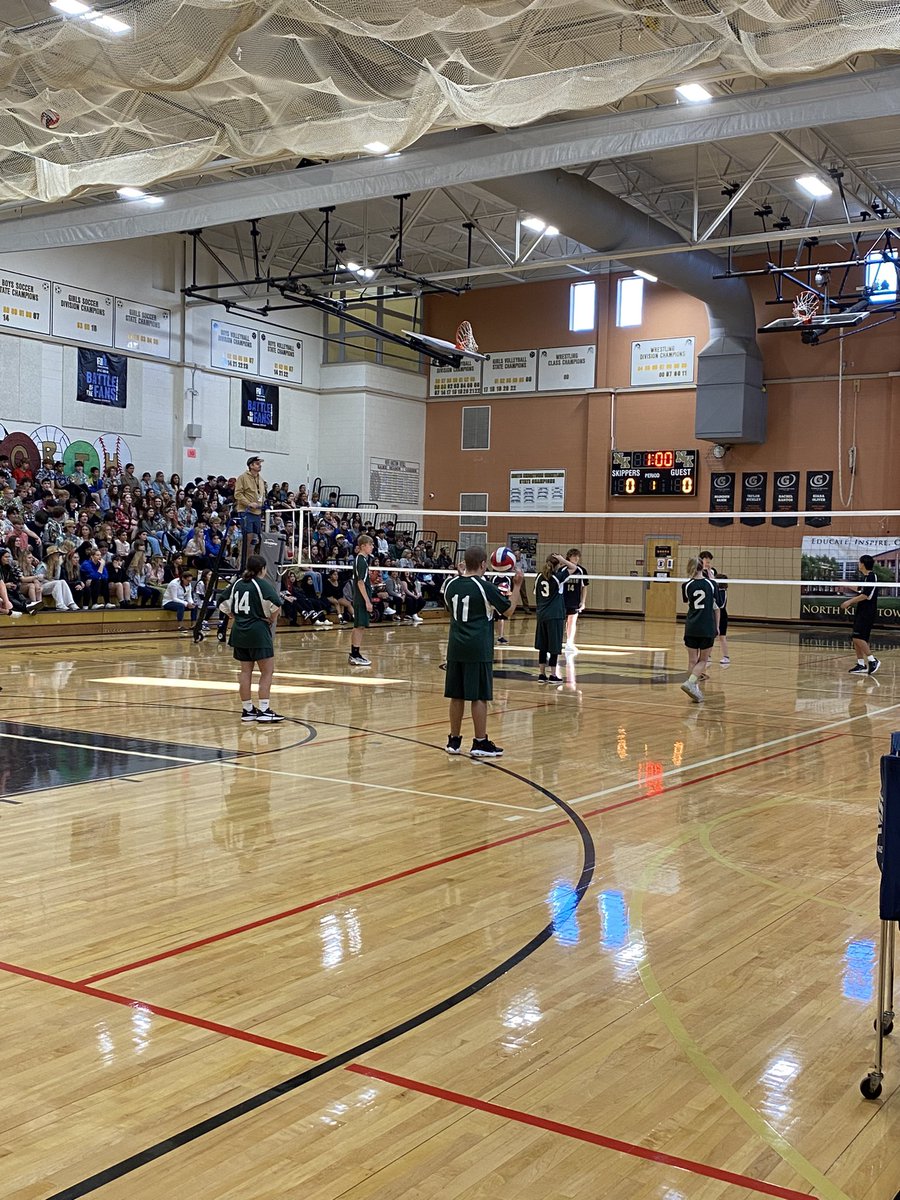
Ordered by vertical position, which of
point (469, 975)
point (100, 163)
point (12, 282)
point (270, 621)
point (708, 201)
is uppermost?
point (708, 201)

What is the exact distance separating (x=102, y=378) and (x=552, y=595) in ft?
49.2

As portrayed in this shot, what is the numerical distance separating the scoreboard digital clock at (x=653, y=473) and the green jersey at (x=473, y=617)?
2198cm

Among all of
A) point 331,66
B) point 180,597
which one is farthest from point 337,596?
point 331,66

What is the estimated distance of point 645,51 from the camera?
7680 millimetres

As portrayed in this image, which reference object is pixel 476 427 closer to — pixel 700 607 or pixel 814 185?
pixel 814 185

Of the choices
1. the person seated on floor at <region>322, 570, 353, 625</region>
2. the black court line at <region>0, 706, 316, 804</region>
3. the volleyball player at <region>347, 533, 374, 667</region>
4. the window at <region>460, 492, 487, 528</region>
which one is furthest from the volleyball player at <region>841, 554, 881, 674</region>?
the window at <region>460, 492, 487, 528</region>

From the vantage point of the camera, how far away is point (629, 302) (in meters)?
30.4

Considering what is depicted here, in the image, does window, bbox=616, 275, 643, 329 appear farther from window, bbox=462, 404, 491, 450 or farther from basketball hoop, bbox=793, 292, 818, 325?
basketball hoop, bbox=793, 292, 818, 325

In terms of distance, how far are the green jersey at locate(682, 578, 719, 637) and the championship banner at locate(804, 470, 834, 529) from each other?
53.0 ft

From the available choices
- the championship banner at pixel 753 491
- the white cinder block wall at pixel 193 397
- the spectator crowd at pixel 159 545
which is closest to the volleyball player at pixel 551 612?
the spectator crowd at pixel 159 545

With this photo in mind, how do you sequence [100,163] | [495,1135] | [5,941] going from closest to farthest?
[495,1135] < [5,941] < [100,163]

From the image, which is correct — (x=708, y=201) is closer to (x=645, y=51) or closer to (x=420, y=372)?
(x=420, y=372)

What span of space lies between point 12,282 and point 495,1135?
2407 cm

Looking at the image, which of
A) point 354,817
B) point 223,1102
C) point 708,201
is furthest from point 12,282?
point 223,1102
